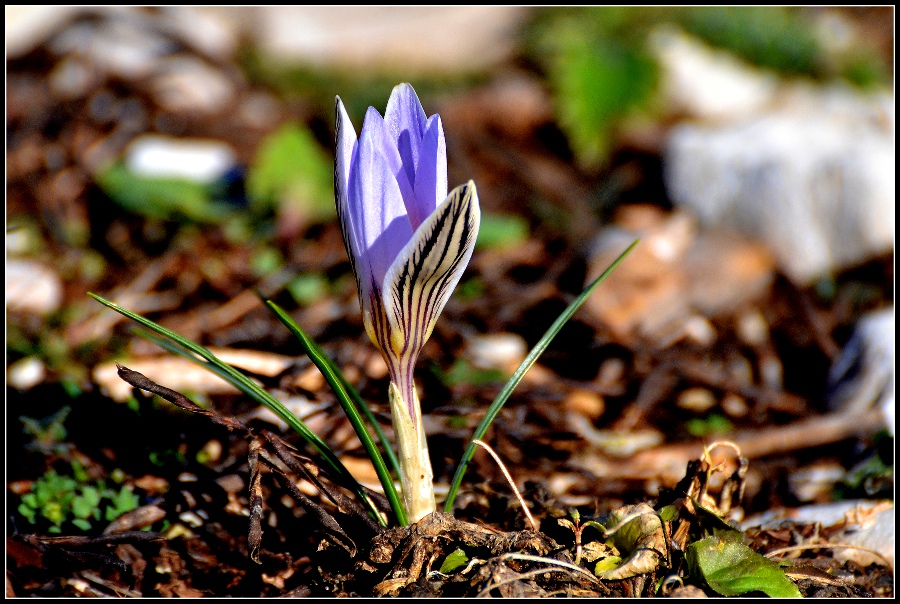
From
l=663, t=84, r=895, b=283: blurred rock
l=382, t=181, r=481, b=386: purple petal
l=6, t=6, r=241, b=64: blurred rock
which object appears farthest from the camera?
l=6, t=6, r=241, b=64: blurred rock

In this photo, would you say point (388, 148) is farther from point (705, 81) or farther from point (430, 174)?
point (705, 81)

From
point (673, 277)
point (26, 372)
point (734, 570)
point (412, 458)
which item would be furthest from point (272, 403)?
point (673, 277)

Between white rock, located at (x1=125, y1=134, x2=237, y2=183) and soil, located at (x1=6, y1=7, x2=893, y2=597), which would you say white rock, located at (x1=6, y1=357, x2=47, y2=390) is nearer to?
soil, located at (x1=6, y1=7, x2=893, y2=597)

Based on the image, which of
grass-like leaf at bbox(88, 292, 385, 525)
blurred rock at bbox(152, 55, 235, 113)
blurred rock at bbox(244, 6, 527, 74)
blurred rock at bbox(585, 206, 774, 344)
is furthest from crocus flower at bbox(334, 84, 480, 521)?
blurred rock at bbox(244, 6, 527, 74)

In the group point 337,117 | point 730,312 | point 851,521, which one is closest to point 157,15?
point 730,312

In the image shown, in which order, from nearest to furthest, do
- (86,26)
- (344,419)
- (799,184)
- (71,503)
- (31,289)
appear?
(71,503), (344,419), (31,289), (799,184), (86,26)
